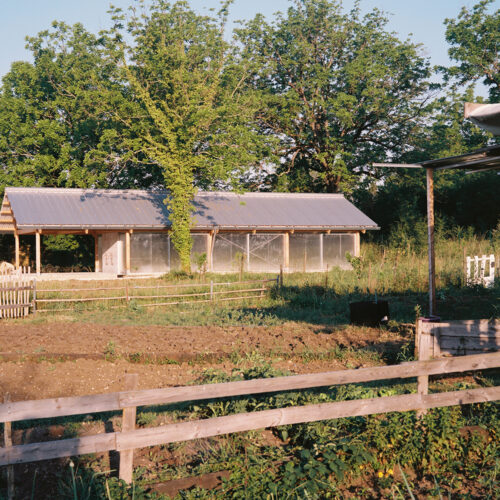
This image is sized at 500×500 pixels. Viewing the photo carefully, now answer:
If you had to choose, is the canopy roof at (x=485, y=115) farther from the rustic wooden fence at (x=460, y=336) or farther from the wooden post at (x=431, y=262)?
the wooden post at (x=431, y=262)

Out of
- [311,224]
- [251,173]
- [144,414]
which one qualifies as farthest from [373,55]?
[144,414]

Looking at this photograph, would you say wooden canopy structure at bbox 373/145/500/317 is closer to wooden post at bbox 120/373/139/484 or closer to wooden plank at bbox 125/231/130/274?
wooden post at bbox 120/373/139/484

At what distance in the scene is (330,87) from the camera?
131 ft

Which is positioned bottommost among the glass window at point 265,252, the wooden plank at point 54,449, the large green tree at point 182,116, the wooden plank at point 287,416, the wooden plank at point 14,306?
the wooden plank at point 54,449

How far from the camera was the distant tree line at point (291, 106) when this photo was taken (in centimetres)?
3303

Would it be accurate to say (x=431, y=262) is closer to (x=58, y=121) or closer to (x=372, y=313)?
(x=372, y=313)

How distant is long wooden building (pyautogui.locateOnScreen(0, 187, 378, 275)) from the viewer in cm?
2756

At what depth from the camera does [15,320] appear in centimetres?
1523

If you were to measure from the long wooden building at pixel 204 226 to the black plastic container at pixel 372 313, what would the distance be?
14776 mm

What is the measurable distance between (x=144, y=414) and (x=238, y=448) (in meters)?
1.64

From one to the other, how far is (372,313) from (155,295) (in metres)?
8.68

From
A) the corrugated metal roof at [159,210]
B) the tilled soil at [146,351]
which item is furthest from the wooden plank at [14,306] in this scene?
the corrugated metal roof at [159,210]

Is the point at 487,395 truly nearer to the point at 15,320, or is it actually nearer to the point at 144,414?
the point at 144,414

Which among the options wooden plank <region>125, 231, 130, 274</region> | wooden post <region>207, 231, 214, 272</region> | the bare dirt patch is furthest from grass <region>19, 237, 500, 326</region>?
wooden post <region>207, 231, 214, 272</region>
